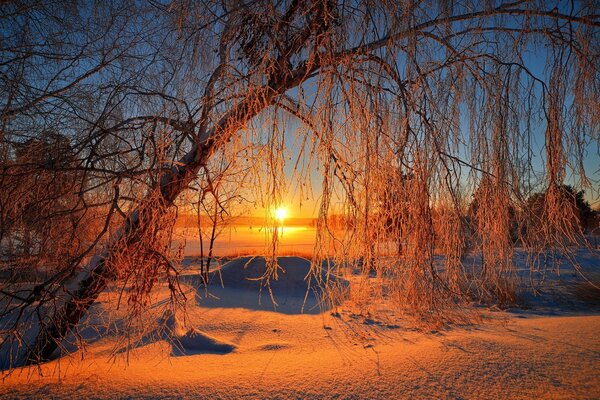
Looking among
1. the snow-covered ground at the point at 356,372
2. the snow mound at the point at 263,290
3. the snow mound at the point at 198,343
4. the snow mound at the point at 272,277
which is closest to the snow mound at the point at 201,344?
the snow mound at the point at 198,343

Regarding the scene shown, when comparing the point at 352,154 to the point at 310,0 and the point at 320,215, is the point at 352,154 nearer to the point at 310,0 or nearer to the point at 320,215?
the point at 320,215

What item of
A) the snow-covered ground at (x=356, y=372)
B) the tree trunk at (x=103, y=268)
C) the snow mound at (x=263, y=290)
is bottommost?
the snow mound at (x=263, y=290)

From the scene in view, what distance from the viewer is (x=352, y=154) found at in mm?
1785

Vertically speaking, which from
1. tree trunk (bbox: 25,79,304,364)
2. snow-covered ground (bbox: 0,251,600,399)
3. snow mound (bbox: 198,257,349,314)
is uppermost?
tree trunk (bbox: 25,79,304,364)

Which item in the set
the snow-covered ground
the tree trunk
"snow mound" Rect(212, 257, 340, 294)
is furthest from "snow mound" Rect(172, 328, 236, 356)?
"snow mound" Rect(212, 257, 340, 294)

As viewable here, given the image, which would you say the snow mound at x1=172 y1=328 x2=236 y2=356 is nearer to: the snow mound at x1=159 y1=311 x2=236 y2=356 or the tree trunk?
the snow mound at x1=159 y1=311 x2=236 y2=356

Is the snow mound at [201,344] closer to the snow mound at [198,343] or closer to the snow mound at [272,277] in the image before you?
the snow mound at [198,343]

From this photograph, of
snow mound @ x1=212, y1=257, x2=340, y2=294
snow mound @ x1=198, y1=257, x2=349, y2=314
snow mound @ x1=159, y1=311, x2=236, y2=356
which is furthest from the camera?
snow mound @ x1=212, y1=257, x2=340, y2=294

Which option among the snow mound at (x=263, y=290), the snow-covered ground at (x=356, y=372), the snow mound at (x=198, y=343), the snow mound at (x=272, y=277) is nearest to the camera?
the snow-covered ground at (x=356, y=372)

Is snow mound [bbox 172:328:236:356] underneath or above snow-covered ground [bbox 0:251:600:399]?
underneath

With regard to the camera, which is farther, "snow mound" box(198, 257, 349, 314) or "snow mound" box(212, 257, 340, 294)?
"snow mound" box(212, 257, 340, 294)

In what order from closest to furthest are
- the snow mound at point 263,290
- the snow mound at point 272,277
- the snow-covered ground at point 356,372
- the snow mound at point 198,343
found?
1. the snow-covered ground at point 356,372
2. the snow mound at point 198,343
3. the snow mound at point 263,290
4. the snow mound at point 272,277

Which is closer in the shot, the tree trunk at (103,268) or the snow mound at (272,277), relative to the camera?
the tree trunk at (103,268)

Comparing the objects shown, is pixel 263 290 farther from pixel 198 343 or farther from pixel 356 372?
pixel 356 372
